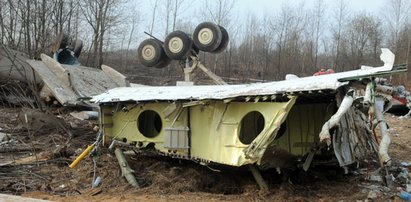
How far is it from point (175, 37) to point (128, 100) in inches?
230

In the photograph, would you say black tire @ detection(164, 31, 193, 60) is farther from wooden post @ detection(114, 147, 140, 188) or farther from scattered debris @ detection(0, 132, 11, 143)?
wooden post @ detection(114, 147, 140, 188)

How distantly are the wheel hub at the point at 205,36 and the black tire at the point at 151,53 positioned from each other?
1.35 metres

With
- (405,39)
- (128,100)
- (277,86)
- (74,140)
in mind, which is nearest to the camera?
(277,86)

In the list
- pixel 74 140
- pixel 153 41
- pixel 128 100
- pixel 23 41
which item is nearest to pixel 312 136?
pixel 128 100

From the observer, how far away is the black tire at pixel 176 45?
14.9 metres

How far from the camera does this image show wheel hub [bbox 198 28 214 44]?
14.9 m

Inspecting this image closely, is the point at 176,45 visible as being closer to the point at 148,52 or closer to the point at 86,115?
the point at 148,52

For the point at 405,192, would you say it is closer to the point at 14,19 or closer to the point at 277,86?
the point at 277,86

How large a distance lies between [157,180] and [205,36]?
23.1 ft

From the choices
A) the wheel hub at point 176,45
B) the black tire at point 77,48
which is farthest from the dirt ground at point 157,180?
the black tire at point 77,48

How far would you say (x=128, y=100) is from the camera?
9680mm

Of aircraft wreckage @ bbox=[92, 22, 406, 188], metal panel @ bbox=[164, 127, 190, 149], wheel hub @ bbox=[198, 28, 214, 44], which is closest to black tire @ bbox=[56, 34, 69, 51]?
wheel hub @ bbox=[198, 28, 214, 44]

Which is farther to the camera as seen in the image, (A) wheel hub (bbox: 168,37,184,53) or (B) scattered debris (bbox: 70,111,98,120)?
(B) scattered debris (bbox: 70,111,98,120)

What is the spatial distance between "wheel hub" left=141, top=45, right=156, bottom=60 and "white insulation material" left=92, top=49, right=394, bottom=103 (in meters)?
4.17
